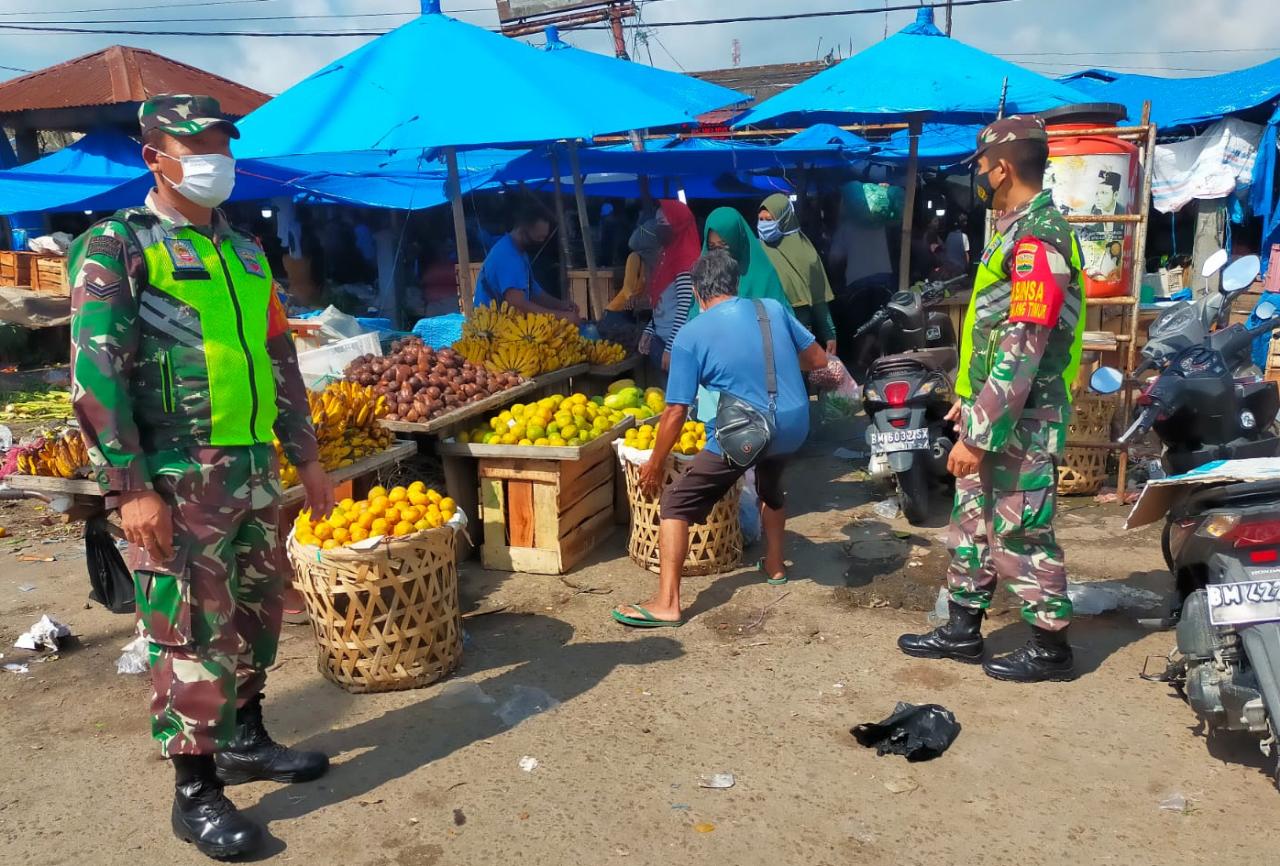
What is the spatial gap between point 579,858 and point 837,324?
29.6 ft

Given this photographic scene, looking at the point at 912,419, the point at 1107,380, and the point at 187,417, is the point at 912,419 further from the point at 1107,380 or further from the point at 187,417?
the point at 187,417

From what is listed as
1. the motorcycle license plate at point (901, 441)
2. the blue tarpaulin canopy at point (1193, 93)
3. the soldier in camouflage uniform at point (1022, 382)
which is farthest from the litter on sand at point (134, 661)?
the blue tarpaulin canopy at point (1193, 93)

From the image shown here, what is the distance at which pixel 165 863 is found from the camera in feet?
10.5

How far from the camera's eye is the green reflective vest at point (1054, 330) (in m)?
3.94

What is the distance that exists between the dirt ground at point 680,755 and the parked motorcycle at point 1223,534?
32cm

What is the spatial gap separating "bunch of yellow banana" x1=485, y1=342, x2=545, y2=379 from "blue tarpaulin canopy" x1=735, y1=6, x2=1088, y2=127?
321 centimetres

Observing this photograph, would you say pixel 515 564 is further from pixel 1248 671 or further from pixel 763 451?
pixel 1248 671

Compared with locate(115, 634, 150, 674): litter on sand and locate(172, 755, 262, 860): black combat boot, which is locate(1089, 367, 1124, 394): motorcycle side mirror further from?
locate(115, 634, 150, 674): litter on sand

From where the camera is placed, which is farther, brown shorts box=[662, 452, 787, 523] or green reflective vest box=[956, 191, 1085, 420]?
brown shorts box=[662, 452, 787, 523]

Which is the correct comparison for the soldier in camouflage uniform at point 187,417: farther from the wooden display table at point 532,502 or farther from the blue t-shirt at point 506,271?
the blue t-shirt at point 506,271

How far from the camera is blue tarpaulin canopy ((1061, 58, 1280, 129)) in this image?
1103cm

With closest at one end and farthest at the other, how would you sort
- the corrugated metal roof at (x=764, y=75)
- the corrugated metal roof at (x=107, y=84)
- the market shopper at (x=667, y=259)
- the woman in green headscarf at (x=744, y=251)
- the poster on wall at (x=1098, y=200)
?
the woman in green headscarf at (x=744, y=251)
the poster on wall at (x=1098, y=200)
the market shopper at (x=667, y=259)
the corrugated metal roof at (x=107, y=84)
the corrugated metal roof at (x=764, y=75)

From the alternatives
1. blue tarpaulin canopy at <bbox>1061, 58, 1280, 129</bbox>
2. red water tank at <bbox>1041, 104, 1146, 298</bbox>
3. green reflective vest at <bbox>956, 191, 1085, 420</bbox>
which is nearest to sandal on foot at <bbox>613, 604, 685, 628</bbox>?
green reflective vest at <bbox>956, 191, 1085, 420</bbox>

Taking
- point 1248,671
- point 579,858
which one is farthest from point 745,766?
point 1248,671
